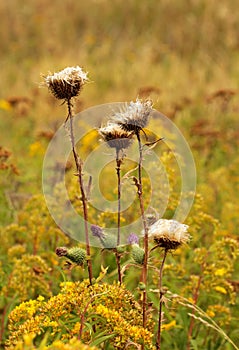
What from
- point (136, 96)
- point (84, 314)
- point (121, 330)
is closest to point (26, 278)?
point (84, 314)

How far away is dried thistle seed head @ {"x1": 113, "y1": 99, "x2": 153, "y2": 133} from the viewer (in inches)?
65.7

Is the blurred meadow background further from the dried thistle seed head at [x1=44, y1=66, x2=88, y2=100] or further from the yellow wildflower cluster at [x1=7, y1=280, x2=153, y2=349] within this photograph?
the dried thistle seed head at [x1=44, y1=66, x2=88, y2=100]

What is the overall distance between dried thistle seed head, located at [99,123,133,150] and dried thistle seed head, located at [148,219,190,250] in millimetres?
312

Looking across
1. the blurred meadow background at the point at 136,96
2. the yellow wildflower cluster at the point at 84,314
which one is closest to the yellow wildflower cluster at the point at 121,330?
the yellow wildflower cluster at the point at 84,314

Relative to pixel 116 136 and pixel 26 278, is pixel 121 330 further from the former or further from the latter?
pixel 26 278

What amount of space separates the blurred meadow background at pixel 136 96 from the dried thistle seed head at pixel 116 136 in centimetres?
35

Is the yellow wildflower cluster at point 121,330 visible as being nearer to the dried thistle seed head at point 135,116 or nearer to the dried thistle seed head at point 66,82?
the dried thistle seed head at point 135,116

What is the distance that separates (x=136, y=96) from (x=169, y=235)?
508cm

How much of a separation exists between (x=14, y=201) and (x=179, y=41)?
10.6 m

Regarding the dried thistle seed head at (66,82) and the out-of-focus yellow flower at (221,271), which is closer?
the dried thistle seed head at (66,82)

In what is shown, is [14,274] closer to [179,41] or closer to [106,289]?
[106,289]

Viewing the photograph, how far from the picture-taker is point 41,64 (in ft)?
38.1

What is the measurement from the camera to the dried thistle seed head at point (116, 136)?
1744 millimetres

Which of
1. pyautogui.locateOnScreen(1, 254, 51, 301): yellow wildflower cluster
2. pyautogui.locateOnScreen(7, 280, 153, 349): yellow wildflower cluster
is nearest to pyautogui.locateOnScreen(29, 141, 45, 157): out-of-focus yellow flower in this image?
pyautogui.locateOnScreen(1, 254, 51, 301): yellow wildflower cluster
